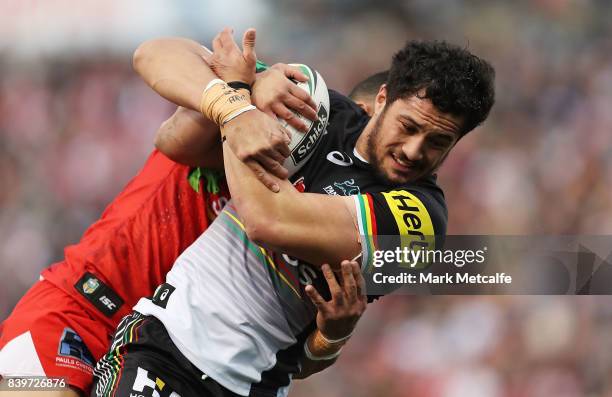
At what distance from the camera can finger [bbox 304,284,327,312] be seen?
3205 mm

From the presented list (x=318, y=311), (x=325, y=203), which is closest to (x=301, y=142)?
(x=325, y=203)

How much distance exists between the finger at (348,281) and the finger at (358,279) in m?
0.02

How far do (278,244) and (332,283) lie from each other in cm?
27

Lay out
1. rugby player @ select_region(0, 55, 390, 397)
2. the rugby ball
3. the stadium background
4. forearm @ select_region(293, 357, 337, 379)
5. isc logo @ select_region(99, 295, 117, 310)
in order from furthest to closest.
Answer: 1. the stadium background
2. isc logo @ select_region(99, 295, 117, 310)
3. forearm @ select_region(293, 357, 337, 379)
4. rugby player @ select_region(0, 55, 390, 397)
5. the rugby ball

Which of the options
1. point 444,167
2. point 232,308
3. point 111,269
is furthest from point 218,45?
point 444,167

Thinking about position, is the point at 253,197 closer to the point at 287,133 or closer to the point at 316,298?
the point at 287,133

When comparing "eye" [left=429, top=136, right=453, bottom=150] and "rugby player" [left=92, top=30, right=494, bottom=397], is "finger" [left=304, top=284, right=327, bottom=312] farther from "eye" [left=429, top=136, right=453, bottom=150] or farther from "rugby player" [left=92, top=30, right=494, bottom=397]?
"eye" [left=429, top=136, right=453, bottom=150]

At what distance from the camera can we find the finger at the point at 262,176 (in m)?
3.04

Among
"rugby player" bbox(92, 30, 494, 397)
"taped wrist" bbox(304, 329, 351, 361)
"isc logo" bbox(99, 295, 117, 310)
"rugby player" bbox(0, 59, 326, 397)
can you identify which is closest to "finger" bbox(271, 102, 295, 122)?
"rugby player" bbox(92, 30, 494, 397)

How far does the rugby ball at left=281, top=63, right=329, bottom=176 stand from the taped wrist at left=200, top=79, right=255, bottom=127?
0.17m

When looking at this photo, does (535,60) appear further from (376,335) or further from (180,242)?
(180,242)

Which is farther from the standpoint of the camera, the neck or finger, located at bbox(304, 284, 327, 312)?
the neck

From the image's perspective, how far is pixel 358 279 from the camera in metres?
3.24

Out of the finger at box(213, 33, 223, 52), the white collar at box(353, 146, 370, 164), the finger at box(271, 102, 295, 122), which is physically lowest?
the white collar at box(353, 146, 370, 164)
